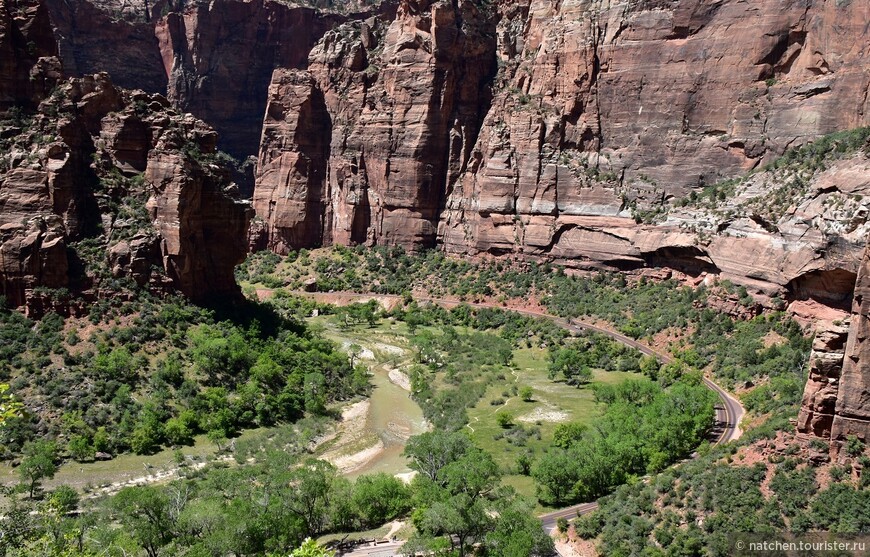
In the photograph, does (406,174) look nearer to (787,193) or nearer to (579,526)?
(787,193)

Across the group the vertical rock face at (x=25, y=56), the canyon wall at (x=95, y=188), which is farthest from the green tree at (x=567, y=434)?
the vertical rock face at (x=25, y=56)

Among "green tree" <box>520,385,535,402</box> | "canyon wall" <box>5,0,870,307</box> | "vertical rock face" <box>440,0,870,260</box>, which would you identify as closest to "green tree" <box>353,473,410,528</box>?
"green tree" <box>520,385,535,402</box>

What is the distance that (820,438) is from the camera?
32.9 meters

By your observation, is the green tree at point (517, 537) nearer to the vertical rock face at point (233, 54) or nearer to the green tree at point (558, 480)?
the green tree at point (558, 480)

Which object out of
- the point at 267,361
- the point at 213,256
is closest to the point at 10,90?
the point at 213,256

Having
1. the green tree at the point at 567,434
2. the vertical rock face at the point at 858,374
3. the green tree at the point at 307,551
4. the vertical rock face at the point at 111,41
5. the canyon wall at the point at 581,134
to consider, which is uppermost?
the vertical rock face at the point at 111,41

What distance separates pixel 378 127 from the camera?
115250 millimetres

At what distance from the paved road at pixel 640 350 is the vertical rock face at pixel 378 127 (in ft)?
61.6

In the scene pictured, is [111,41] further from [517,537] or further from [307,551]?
[307,551]

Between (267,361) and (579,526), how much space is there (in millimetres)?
34976

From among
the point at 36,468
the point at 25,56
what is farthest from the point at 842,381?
the point at 25,56

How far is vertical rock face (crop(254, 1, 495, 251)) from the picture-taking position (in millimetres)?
111438

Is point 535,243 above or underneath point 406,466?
above

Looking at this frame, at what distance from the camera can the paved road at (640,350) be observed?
41.5 m
